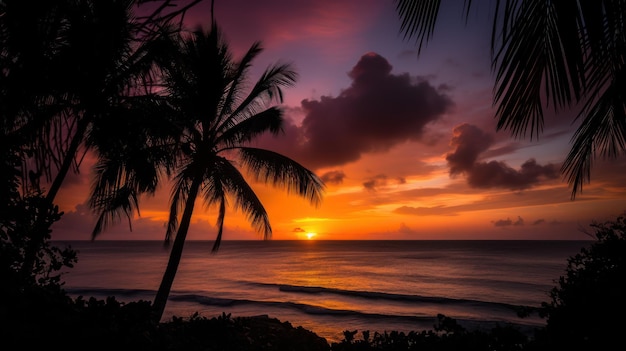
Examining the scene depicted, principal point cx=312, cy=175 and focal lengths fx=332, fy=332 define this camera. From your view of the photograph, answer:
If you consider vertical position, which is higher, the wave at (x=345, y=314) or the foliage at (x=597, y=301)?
the foliage at (x=597, y=301)

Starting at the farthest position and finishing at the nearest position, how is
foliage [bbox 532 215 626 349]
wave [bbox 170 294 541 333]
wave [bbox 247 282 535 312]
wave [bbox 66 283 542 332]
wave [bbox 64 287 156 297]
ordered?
wave [bbox 64 287 156 297] → wave [bbox 247 282 535 312] → wave [bbox 66 283 542 332] → wave [bbox 170 294 541 333] → foliage [bbox 532 215 626 349]

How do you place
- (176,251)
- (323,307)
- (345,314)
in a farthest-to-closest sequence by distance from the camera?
(323,307)
(345,314)
(176,251)

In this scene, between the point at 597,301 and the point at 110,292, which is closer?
the point at 597,301

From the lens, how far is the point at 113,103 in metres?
2.04

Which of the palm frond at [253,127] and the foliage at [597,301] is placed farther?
the palm frond at [253,127]

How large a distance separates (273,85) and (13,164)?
24.5 ft

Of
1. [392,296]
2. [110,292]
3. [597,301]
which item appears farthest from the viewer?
[110,292]

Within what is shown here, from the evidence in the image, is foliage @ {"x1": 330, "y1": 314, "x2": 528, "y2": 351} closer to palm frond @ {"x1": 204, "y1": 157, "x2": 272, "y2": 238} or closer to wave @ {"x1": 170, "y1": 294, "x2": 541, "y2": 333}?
palm frond @ {"x1": 204, "y1": 157, "x2": 272, "y2": 238}

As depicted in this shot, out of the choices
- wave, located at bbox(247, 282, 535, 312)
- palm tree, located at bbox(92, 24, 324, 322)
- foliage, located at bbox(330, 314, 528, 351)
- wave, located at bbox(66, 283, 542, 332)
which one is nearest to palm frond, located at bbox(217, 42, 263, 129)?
palm tree, located at bbox(92, 24, 324, 322)

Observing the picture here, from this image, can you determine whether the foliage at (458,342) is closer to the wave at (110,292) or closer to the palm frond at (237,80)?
the palm frond at (237,80)

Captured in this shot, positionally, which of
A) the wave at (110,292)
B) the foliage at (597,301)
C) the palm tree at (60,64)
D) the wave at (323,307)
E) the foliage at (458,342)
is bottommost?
the wave at (110,292)

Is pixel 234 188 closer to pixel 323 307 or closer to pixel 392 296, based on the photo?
pixel 323 307

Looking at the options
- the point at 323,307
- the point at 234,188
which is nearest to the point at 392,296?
the point at 323,307

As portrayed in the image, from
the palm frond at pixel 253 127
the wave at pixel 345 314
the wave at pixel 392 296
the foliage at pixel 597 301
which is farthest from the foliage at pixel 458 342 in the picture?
the wave at pixel 392 296
